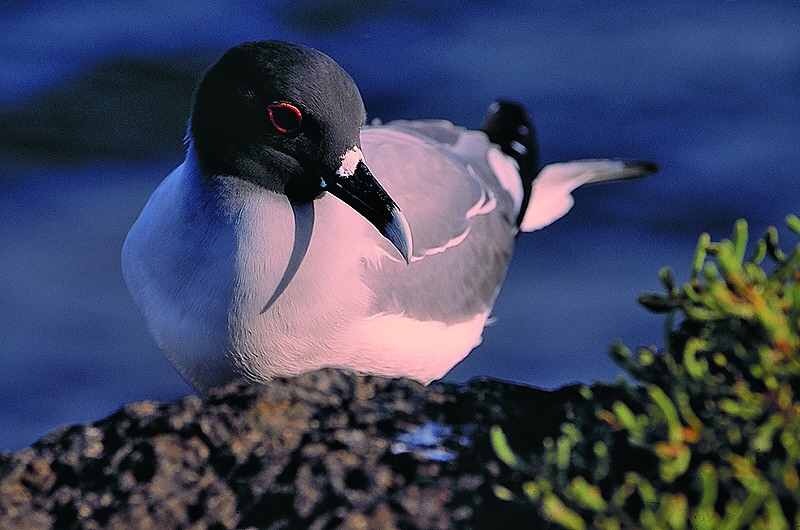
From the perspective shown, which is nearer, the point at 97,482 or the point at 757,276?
the point at 757,276

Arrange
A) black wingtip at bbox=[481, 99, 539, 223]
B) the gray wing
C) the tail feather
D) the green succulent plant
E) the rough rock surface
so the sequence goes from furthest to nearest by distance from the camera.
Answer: the tail feather, black wingtip at bbox=[481, 99, 539, 223], the gray wing, the rough rock surface, the green succulent plant

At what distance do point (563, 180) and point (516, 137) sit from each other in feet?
1.97

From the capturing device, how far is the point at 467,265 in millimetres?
4504

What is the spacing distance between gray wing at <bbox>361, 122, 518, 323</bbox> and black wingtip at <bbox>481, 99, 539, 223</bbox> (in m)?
0.45

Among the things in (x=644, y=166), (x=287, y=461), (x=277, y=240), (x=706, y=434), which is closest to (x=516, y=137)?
(x=644, y=166)

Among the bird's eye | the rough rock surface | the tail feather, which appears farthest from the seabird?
the tail feather

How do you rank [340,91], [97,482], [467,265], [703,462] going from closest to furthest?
1. [703,462]
2. [97,482]
3. [340,91]
4. [467,265]

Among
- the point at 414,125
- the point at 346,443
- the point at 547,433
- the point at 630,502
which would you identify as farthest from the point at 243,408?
the point at 414,125

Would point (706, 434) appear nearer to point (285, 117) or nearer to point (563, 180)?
point (285, 117)

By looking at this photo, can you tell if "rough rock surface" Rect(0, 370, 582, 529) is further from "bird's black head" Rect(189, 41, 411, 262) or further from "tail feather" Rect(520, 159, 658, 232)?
"tail feather" Rect(520, 159, 658, 232)

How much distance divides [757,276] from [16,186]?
19.5 feet

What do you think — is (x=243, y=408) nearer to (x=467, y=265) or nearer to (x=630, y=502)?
(x=630, y=502)

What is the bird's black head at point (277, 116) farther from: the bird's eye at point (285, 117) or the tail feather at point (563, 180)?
the tail feather at point (563, 180)

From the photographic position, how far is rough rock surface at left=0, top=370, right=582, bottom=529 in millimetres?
2059
